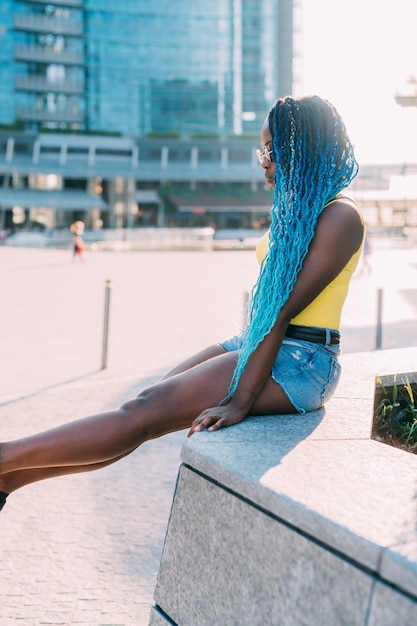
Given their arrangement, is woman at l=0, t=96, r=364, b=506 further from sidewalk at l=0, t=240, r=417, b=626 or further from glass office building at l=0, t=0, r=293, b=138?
glass office building at l=0, t=0, r=293, b=138

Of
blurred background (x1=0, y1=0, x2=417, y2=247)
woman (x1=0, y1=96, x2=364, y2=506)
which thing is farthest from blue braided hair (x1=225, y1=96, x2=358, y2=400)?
blurred background (x1=0, y1=0, x2=417, y2=247)

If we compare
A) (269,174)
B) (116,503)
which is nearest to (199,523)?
(269,174)

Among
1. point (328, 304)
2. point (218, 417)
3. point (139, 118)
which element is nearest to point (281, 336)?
point (328, 304)

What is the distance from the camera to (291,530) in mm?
1965

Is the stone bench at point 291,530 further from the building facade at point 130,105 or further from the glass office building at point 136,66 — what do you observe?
the glass office building at point 136,66

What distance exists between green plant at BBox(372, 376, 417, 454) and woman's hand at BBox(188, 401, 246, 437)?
3.01 ft

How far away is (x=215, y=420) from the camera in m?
2.68

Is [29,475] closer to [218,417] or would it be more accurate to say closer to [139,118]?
[218,417]

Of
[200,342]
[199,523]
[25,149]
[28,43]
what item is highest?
[28,43]

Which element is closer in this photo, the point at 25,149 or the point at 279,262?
the point at 279,262

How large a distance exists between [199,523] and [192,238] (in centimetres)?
5253

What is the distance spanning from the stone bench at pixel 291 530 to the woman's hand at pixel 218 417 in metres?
0.04

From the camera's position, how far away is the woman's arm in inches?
109

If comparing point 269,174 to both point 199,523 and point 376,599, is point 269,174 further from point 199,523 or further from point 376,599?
point 376,599
